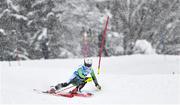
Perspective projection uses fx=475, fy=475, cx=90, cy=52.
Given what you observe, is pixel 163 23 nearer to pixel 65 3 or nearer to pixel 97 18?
pixel 97 18

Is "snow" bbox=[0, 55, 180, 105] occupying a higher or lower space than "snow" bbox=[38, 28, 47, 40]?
lower

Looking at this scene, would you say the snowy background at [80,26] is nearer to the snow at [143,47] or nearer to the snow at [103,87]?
the snow at [143,47]

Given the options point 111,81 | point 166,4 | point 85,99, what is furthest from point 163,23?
point 85,99

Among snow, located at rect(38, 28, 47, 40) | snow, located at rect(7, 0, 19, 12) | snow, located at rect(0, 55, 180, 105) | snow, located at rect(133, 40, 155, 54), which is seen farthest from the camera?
snow, located at rect(133, 40, 155, 54)

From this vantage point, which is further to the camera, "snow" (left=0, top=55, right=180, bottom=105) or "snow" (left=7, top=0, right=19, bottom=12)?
"snow" (left=7, top=0, right=19, bottom=12)

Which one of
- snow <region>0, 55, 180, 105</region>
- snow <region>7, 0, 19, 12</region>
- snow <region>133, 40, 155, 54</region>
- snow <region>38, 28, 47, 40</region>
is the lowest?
snow <region>0, 55, 180, 105</region>

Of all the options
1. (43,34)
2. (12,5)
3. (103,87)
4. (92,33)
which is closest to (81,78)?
(103,87)

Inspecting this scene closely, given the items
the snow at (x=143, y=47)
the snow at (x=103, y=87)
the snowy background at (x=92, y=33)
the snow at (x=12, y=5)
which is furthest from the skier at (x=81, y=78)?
the snow at (x=143, y=47)

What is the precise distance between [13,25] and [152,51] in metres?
8.78

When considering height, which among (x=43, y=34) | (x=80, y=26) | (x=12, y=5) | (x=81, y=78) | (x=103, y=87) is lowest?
(x=103, y=87)

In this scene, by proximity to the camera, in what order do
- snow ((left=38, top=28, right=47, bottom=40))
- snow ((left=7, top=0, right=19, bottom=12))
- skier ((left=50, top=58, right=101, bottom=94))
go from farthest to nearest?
snow ((left=38, top=28, right=47, bottom=40)) < snow ((left=7, top=0, right=19, bottom=12)) < skier ((left=50, top=58, right=101, bottom=94))

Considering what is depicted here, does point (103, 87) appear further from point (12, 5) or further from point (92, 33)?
point (92, 33)

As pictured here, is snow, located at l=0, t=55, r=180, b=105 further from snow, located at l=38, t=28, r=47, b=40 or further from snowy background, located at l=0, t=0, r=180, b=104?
snow, located at l=38, t=28, r=47, b=40

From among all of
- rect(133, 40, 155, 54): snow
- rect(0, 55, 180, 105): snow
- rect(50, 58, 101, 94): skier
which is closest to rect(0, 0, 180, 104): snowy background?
rect(133, 40, 155, 54): snow
